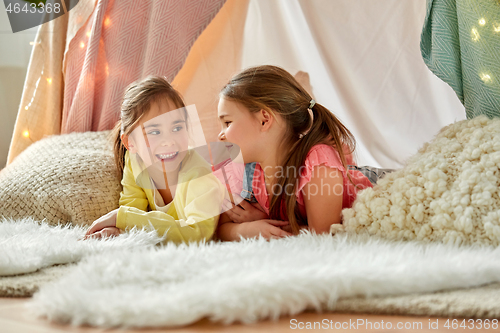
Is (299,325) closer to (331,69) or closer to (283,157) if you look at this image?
(283,157)

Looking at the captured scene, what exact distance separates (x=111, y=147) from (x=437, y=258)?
986 millimetres

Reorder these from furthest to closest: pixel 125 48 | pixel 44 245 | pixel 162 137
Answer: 1. pixel 125 48
2. pixel 162 137
3. pixel 44 245

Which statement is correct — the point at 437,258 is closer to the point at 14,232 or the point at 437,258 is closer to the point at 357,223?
the point at 357,223

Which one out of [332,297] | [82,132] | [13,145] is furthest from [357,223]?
[13,145]

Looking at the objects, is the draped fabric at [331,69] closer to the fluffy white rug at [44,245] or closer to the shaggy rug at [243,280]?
the fluffy white rug at [44,245]

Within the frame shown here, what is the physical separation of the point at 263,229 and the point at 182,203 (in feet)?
0.74

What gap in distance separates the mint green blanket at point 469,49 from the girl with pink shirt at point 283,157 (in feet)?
1.00

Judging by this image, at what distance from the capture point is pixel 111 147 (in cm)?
126

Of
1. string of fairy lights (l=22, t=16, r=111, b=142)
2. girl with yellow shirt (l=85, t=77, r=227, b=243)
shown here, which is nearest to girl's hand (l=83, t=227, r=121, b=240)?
girl with yellow shirt (l=85, t=77, r=227, b=243)

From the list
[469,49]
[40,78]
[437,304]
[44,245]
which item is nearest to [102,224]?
[44,245]

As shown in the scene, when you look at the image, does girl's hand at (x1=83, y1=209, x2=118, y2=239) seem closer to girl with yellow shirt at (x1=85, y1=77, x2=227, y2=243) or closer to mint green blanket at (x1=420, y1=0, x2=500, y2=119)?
girl with yellow shirt at (x1=85, y1=77, x2=227, y2=243)

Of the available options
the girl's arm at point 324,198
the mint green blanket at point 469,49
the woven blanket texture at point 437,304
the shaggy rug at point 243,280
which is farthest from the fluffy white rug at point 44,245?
the mint green blanket at point 469,49

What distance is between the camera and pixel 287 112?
108cm

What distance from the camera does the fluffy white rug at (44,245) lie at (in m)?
0.71
